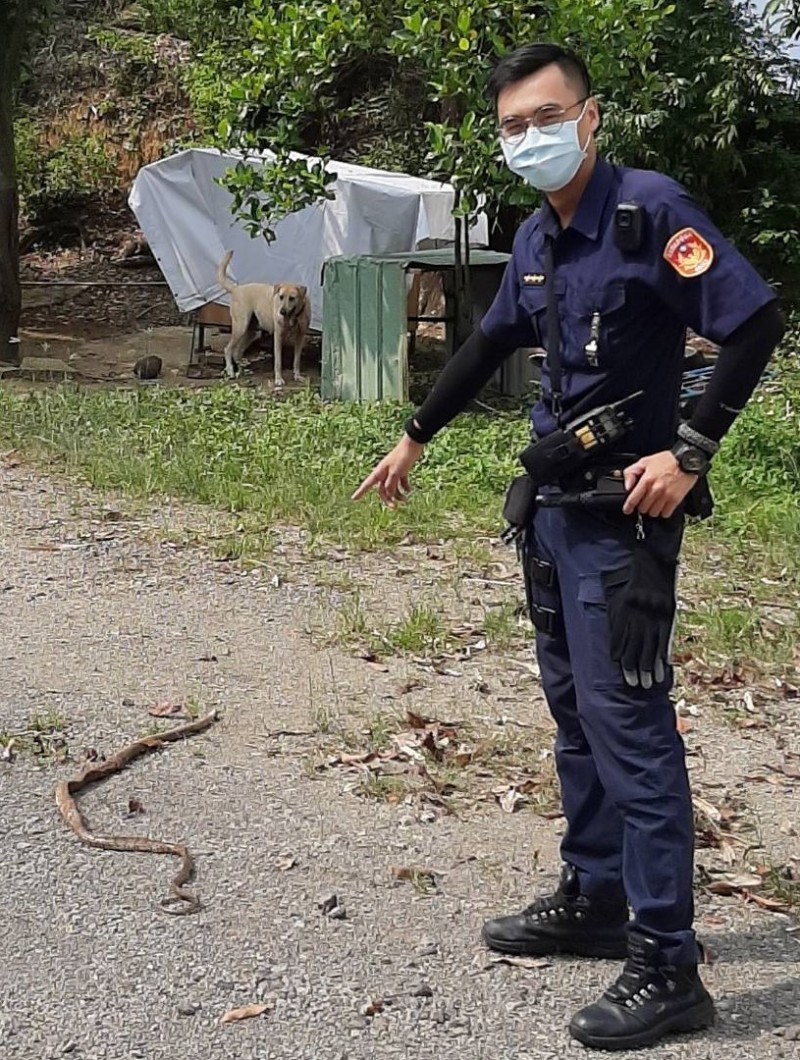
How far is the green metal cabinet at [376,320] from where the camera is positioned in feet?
40.5

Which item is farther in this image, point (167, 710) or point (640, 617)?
point (167, 710)

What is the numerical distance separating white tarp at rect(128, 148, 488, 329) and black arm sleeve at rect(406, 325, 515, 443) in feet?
38.5

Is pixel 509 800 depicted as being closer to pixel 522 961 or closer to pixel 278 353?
pixel 522 961

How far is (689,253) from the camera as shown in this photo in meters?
2.73

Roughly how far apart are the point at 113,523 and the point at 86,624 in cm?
181

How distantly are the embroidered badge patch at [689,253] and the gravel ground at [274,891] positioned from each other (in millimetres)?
1556

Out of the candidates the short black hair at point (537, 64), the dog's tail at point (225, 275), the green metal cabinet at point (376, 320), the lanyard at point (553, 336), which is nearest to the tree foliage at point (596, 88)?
the green metal cabinet at point (376, 320)

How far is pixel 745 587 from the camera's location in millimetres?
6461

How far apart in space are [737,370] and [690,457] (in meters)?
0.19

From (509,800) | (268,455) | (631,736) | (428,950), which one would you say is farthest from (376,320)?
(631,736)

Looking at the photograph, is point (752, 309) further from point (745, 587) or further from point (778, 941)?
point (745, 587)

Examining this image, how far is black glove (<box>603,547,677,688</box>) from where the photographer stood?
112 inches

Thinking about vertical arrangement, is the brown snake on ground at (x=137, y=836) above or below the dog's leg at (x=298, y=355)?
above

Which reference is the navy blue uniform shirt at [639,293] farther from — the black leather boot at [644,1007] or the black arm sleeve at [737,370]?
the black leather boot at [644,1007]
